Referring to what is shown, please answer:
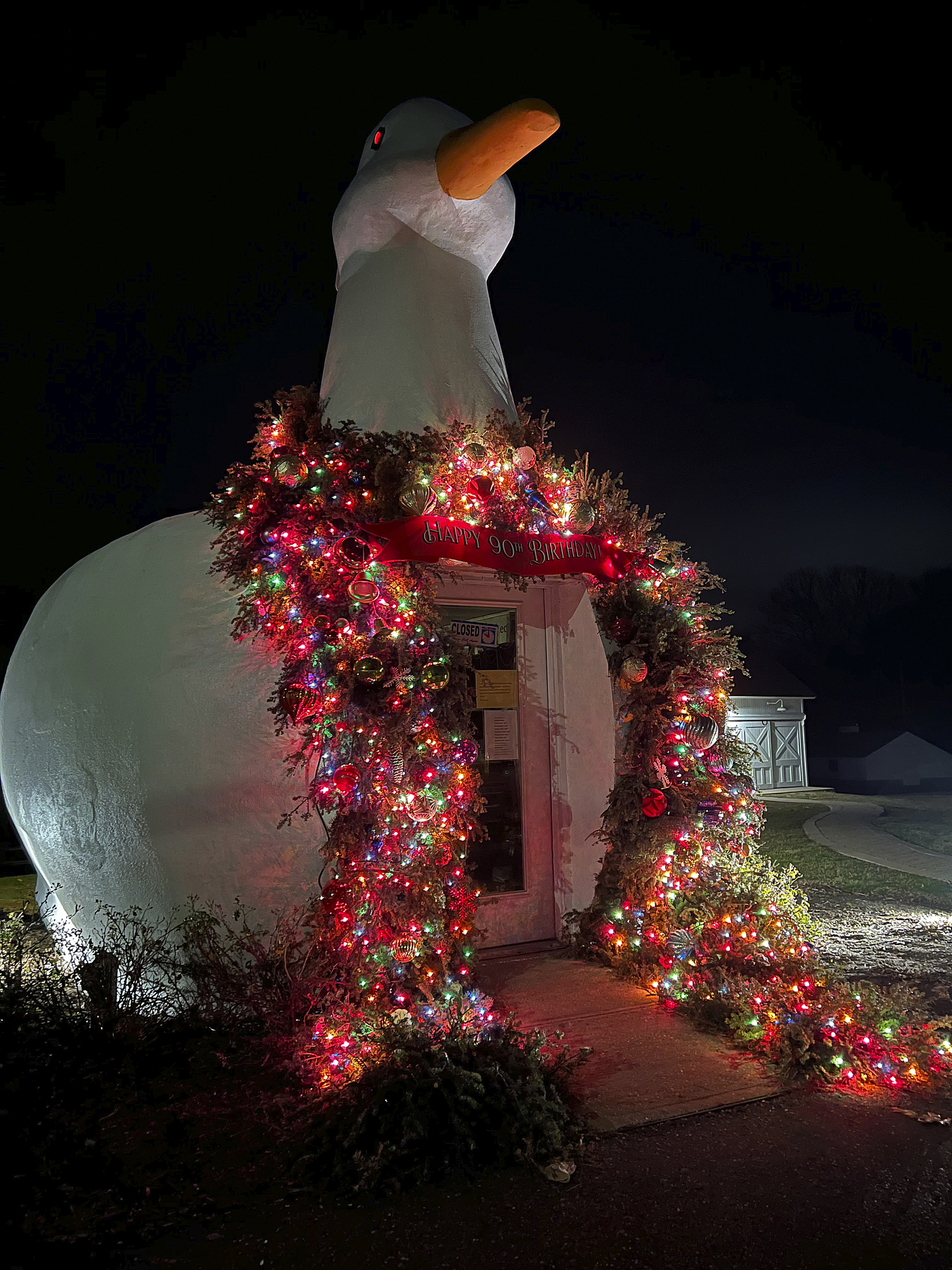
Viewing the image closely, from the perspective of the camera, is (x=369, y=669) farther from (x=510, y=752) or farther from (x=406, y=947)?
(x=510, y=752)

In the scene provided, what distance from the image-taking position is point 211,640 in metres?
4.55

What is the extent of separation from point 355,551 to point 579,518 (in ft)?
5.23

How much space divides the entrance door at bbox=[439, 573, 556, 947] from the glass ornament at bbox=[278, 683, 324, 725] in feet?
5.15

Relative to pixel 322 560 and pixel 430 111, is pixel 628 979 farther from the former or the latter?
pixel 430 111

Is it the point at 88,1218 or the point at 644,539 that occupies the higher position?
the point at 644,539

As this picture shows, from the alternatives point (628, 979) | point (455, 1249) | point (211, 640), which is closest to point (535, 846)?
point (628, 979)

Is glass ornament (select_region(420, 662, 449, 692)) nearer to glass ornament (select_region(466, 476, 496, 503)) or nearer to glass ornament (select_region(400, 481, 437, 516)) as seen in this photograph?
glass ornament (select_region(400, 481, 437, 516))

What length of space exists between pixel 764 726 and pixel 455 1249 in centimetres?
2240

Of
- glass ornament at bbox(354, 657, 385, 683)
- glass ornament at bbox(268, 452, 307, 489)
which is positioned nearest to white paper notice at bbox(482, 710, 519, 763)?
glass ornament at bbox(354, 657, 385, 683)

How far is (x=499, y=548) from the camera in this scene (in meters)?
4.80

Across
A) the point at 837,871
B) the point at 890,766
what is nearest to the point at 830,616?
the point at 890,766

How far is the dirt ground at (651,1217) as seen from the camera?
8.60 ft

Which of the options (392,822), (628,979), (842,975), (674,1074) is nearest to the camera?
→ (674,1074)

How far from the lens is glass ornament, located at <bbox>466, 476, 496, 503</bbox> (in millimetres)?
4801
